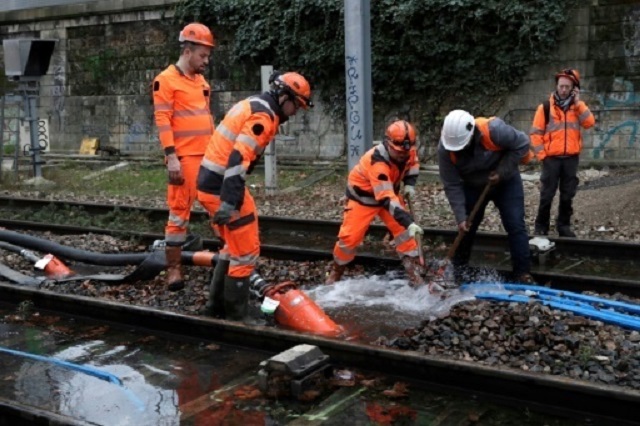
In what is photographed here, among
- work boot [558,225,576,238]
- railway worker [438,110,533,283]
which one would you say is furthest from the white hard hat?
work boot [558,225,576,238]

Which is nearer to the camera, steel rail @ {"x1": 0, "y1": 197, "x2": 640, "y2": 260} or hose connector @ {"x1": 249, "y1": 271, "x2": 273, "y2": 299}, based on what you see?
hose connector @ {"x1": 249, "y1": 271, "x2": 273, "y2": 299}

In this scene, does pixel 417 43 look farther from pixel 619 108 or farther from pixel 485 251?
pixel 485 251

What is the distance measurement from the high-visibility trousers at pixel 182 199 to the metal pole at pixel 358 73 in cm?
461

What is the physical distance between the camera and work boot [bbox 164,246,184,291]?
7.40 meters

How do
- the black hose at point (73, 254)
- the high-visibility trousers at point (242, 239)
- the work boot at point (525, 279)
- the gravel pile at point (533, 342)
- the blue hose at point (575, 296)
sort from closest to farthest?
1. the gravel pile at point (533, 342)
2. the high-visibility trousers at point (242, 239)
3. the blue hose at point (575, 296)
4. the work boot at point (525, 279)
5. the black hose at point (73, 254)

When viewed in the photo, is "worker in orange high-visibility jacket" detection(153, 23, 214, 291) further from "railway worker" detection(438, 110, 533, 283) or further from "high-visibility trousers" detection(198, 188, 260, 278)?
"railway worker" detection(438, 110, 533, 283)

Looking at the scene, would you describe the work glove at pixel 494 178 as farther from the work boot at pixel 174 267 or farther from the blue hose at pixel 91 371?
the blue hose at pixel 91 371

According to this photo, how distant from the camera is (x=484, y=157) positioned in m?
6.95

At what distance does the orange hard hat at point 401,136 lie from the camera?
6.80m

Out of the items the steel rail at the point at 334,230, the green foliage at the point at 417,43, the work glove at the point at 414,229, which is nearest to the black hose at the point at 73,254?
the work glove at the point at 414,229

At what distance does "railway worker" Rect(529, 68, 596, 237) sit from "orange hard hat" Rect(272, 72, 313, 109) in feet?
13.6

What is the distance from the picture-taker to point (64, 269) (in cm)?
830

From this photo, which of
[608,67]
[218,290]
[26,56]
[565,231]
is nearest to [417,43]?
[608,67]

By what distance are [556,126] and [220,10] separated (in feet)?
39.8
